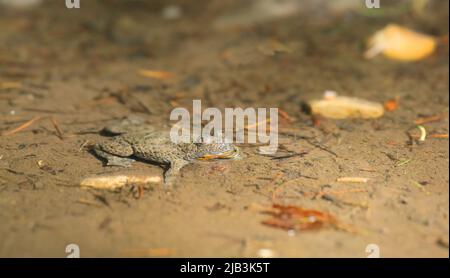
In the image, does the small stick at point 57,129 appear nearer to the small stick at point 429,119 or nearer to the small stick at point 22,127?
the small stick at point 22,127

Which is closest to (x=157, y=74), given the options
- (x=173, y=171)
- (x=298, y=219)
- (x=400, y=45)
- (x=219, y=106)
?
(x=219, y=106)

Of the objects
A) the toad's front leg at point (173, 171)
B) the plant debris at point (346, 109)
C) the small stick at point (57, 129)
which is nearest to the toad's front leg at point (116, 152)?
the toad's front leg at point (173, 171)

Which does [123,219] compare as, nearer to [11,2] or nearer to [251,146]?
[251,146]

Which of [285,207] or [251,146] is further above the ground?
[251,146]

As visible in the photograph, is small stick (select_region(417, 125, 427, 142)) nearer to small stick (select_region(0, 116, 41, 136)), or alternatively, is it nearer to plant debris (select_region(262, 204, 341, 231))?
plant debris (select_region(262, 204, 341, 231))
